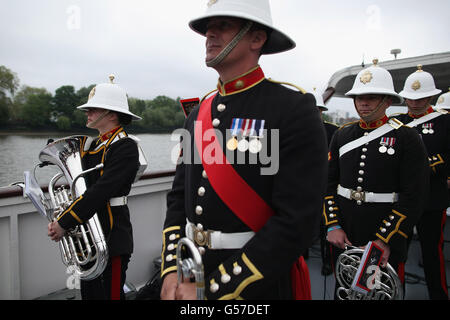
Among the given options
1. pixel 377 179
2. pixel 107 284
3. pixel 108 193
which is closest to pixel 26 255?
pixel 107 284

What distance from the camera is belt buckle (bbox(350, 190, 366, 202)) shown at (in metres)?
2.45

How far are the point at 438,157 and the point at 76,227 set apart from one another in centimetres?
370

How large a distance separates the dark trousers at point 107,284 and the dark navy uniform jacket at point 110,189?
116 millimetres

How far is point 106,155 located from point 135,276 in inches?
80.2

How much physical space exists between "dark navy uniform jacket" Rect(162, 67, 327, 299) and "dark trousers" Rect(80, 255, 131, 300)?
126 centimetres

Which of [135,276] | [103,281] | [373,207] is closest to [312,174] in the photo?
[373,207]

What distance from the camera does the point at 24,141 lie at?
120 inches

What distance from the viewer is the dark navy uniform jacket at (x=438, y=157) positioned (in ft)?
10.7

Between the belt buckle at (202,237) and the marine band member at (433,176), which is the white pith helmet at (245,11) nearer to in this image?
the belt buckle at (202,237)

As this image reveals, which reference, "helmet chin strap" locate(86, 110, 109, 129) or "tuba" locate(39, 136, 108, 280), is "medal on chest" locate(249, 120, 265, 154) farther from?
"helmet chin strap" locate(86, 110, 109, 129)

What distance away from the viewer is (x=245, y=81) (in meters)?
1.39

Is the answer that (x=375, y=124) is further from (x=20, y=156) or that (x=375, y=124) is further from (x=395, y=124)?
(x=20, y=156)

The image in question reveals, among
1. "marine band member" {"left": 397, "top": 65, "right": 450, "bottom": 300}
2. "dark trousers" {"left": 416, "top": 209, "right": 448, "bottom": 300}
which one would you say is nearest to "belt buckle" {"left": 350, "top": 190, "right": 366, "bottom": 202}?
"marine band member" {"left": 397, "top": 65, "right": 450, "bottom": 300}

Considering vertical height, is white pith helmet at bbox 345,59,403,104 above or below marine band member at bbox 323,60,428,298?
above
